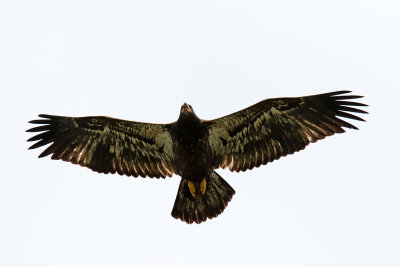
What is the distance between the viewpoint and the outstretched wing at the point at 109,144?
16.8 meters

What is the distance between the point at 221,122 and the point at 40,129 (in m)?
3.32

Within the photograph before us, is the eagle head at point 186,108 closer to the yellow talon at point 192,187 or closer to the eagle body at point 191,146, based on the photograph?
the eagle body at point 191,146

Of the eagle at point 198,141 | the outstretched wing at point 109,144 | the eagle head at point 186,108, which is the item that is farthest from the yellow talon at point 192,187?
the eagle head at point 186,108

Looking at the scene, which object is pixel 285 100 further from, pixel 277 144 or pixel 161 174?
pixel 161 174

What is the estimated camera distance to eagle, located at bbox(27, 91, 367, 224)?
16500 mm

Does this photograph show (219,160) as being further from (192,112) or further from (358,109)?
(358,109)

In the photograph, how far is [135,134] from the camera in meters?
17.0

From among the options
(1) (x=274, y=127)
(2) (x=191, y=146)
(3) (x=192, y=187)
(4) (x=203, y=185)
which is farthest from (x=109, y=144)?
(1) (x=274, y=127)

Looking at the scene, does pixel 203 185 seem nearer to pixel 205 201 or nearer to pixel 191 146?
pixel 205 201

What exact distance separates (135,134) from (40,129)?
1.74 meters

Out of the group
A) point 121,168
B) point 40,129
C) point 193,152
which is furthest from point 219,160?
point 40,129

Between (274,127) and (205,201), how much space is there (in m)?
1.88

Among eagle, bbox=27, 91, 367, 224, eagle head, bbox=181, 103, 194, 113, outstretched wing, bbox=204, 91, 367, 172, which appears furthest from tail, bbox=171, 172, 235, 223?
eagle head, bbox=181, 103, 194, 113

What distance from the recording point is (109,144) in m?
17.1
